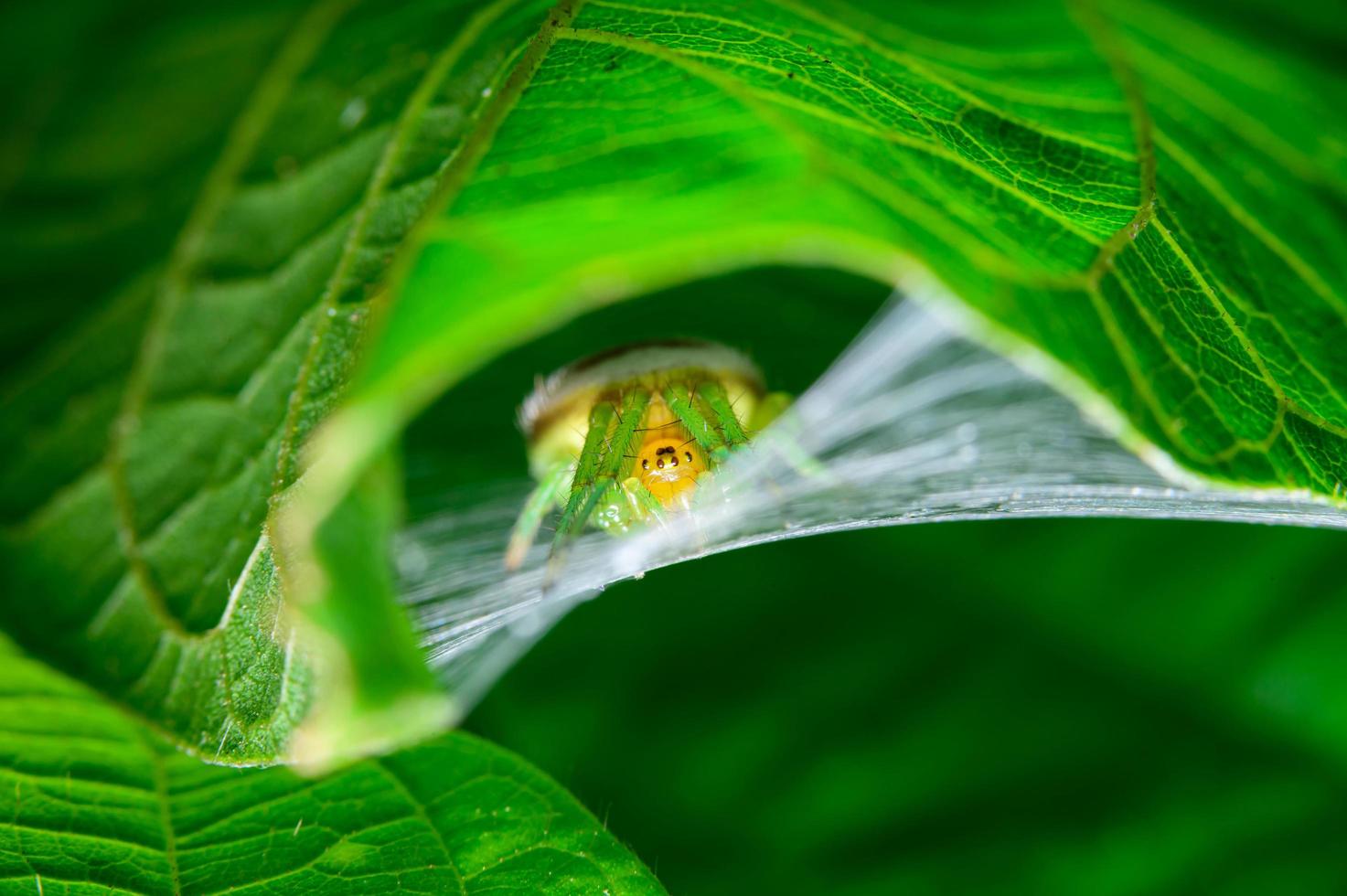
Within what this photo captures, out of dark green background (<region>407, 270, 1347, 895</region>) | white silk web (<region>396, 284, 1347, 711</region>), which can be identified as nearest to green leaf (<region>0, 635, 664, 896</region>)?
white silk web (<region>396, 284, 1347, 711</region>)

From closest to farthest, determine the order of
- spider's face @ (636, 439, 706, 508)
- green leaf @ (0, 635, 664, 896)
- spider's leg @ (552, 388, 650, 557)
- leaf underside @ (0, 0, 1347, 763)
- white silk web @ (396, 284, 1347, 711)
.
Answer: leaf underside @ (0, 0, 1347, 763) < green leaf @ (0, 635, 664, 896) < white silk web @ (396, 284, 1347, 711) < spider's leg @ (552, 388, 650, 557) < spider's face @ (636, 439, 706, 508)

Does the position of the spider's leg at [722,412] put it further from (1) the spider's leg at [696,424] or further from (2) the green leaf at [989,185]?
(2) the green leaf at [989,185]

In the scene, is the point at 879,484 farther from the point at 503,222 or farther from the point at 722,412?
the point at 503,222

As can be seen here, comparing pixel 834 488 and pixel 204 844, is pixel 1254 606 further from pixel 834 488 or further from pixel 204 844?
pixel 204 844

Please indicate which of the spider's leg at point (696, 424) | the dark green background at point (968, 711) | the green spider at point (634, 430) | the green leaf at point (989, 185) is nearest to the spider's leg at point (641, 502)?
the green spider at point (634, 430)

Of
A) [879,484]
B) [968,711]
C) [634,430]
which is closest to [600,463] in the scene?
[634,430]

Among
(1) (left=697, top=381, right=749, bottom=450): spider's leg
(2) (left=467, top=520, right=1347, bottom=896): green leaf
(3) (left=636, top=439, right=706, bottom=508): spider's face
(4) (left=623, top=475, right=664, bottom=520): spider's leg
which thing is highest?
(1) (left=697, top=381, right=749, bottom=450): spider's leg

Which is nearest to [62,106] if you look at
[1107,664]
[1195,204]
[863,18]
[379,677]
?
[379,677]

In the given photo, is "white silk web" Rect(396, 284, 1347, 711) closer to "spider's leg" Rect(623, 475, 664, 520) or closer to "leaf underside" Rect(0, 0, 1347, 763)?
"spider's leg" Rect(623, 475, 664, 520)
